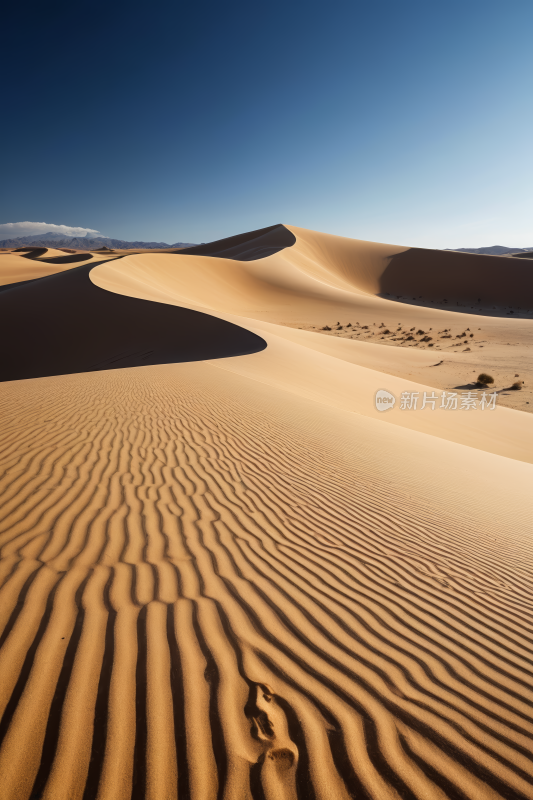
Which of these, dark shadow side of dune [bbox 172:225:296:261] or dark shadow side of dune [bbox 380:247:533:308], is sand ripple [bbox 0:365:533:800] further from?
dark shadow side of dune [bbox 380:247:533:308]

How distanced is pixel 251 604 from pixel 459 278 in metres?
57.6

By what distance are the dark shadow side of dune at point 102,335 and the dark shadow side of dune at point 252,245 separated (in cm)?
3376

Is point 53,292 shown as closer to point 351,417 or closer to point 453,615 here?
point 351,417

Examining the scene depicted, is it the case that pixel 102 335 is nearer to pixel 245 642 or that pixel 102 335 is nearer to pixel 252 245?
pixel 245 642

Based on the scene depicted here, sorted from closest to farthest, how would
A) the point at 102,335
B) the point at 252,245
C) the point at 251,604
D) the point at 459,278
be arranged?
the point at 251,604 < the point at 102,335 < the point at 459,278 < the point at 252,245

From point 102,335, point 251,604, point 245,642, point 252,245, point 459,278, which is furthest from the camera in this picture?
point 252,245

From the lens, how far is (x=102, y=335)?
17719 mm

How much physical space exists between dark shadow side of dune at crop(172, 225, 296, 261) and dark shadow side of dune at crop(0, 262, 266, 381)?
3376 cm

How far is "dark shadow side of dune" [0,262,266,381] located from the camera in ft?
49.5

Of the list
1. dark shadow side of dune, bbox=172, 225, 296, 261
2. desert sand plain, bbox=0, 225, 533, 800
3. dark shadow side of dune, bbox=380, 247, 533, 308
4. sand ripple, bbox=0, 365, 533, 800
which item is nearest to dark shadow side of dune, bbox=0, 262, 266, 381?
desert sand plain, bbox=0, 225, 533, 800

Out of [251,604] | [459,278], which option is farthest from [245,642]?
[459,278]

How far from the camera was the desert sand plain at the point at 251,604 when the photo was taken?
1.61 metres

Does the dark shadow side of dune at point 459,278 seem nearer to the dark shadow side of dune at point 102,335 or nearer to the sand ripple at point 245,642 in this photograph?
the dark shadow side of dune at point 102,335

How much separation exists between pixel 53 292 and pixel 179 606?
2383 centimetres
